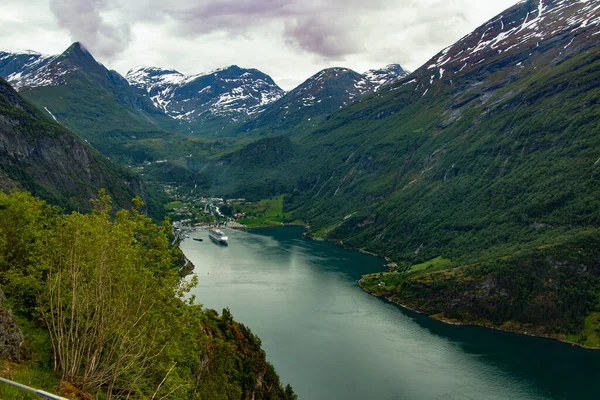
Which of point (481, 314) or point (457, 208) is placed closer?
point (481, 314)

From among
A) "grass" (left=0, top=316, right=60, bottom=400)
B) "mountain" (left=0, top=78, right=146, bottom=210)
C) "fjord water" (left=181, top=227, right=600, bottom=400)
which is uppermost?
"mountain" (left=0, top=78, right=146, bottom=210)

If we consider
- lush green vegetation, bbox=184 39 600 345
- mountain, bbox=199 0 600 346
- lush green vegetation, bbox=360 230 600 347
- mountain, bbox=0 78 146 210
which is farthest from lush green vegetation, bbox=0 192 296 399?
mountain, bbox=0 78 146 210

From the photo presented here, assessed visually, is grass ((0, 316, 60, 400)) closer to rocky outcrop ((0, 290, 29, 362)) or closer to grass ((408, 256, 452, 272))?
rocky outcrop ((0, 290, 29, 362))

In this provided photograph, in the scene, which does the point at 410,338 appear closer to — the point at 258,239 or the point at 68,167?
the point at 258,239

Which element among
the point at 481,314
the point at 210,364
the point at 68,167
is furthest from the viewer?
the point at 68,167

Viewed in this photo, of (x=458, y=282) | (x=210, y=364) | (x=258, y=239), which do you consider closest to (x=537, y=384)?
(x=458, y=282)

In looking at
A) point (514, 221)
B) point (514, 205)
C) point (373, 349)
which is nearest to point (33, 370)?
point (373, 349)

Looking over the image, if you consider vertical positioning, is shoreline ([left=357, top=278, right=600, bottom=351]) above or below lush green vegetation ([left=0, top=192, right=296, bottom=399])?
below
